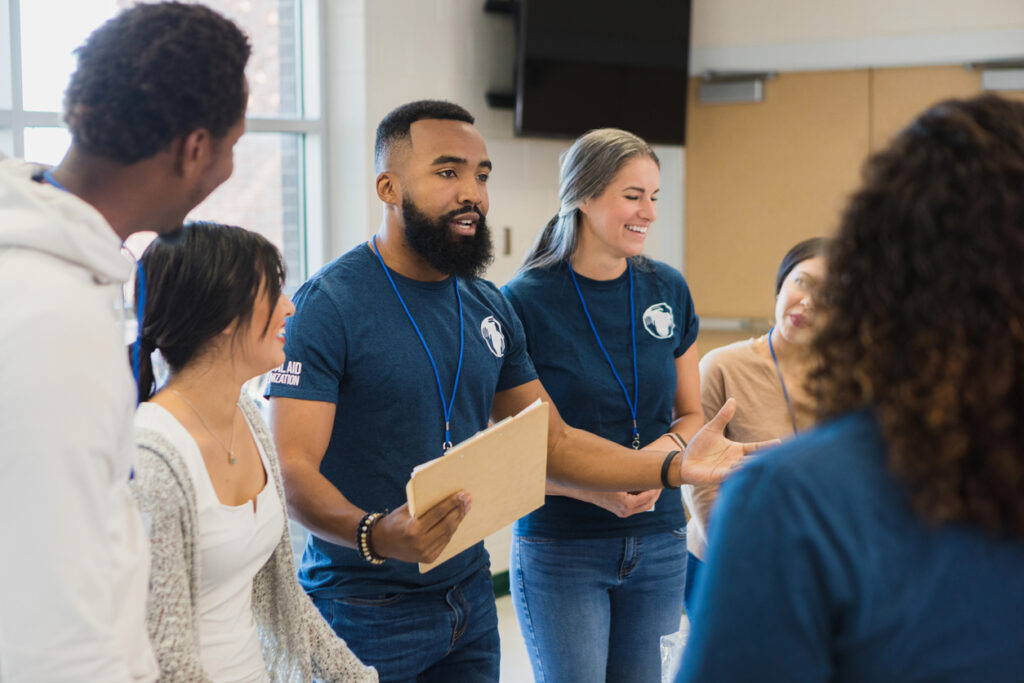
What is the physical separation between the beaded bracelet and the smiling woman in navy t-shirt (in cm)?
61

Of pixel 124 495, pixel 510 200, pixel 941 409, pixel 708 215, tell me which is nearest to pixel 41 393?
pixel 124 495

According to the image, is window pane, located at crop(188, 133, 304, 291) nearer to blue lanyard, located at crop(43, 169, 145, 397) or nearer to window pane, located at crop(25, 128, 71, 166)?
window pane, located at crop(25, 128, 71, 166)

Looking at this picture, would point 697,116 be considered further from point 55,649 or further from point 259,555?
point 55,649

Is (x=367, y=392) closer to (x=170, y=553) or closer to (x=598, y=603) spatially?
(x=170, y=553)

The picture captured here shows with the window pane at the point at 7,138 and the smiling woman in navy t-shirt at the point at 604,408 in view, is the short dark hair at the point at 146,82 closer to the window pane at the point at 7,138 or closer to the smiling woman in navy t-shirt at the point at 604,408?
the smiling woman in navy t-shirt at the point at 604,408

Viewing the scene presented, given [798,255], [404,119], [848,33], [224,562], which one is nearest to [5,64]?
[404,119]

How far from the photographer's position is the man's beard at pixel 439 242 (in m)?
1.85

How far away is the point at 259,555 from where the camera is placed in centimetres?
143

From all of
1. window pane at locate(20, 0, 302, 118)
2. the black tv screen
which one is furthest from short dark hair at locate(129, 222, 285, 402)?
the black tv screen

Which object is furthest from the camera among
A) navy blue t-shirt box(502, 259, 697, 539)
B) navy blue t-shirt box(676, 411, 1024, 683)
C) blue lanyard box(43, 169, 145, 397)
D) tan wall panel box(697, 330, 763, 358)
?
tan wall panel box(697, 330, 763, 358)

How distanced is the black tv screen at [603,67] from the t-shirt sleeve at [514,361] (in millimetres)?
1976

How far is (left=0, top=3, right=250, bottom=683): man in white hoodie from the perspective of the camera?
862mm

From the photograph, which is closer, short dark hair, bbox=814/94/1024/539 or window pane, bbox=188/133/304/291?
short dark hair, bbox=814/94/1024/539

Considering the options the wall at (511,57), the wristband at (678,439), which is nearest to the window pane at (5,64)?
the wall at (511,57)
